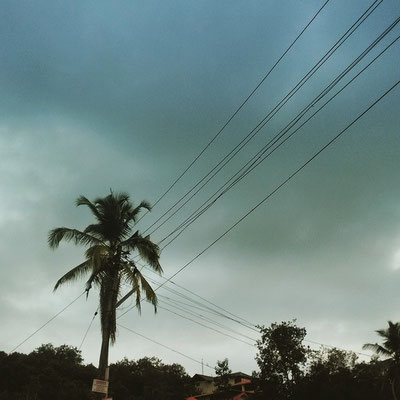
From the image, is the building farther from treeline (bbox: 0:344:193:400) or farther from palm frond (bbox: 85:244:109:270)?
palm frond (bbox: 85:244:109:270)

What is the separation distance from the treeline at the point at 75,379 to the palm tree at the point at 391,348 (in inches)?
1400

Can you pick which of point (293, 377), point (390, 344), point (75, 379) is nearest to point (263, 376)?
point (293, 377)

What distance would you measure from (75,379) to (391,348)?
51.4m

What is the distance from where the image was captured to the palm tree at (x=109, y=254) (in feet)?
43.3

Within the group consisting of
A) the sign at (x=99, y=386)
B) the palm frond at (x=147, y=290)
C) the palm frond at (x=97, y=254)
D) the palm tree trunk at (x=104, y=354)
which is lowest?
the sign at (x=99, y=386)

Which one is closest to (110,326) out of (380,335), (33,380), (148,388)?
(380,335)

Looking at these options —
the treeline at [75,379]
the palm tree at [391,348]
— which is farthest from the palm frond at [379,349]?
the treeline at [75,379]

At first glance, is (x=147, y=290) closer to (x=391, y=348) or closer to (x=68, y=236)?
(x=68, y=236)

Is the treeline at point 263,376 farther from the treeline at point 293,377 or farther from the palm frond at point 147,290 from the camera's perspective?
the palm frond at point 147,290

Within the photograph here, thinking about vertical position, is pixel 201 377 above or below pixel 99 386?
above

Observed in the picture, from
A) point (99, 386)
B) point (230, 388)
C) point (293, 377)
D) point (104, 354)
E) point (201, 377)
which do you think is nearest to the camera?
point (99, 386)

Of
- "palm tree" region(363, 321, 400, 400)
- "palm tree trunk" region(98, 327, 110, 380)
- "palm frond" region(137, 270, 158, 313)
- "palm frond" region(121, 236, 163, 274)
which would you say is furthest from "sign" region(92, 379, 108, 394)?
"palm tree" region(363, 321, 400, 400)

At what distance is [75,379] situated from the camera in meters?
63.0

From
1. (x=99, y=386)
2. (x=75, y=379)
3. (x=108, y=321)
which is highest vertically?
(x=75, y=379)
